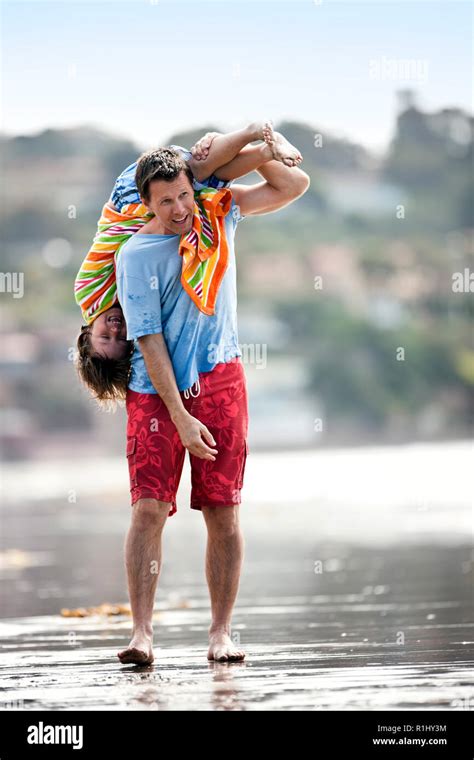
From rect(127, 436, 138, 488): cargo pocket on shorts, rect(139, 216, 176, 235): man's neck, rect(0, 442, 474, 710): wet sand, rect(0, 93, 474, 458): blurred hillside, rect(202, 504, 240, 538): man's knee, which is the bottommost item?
rect(0, 442, 474, 710): wet sand

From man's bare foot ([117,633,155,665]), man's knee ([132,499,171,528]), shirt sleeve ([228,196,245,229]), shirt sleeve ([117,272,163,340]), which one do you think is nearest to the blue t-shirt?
shirt sleeve ([117,272,163,340])

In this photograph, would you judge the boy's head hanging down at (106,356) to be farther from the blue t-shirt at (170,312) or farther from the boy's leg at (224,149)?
the boy's leg at (224,149)

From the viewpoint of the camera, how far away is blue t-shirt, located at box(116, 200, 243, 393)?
13.4 feet

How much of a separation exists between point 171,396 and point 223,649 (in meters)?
0.72

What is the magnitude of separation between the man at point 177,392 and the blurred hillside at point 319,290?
122 ft

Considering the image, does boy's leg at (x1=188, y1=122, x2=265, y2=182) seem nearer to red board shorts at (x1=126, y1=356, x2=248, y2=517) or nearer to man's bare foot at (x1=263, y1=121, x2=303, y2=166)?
man's bare foot at (x1=263, y1=121, x2=303, y2=166)

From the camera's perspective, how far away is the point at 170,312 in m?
4.15

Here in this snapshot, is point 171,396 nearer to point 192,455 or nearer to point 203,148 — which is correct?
point 192,455

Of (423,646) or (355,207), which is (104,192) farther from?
(423,646)

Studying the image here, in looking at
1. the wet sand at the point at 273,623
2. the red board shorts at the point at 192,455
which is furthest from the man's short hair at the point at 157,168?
the wet sand at the point at 273,623

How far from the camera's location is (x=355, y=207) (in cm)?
5731

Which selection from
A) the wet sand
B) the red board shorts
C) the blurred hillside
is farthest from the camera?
the blurred hillside

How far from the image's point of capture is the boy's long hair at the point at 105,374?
4219 millimetres
